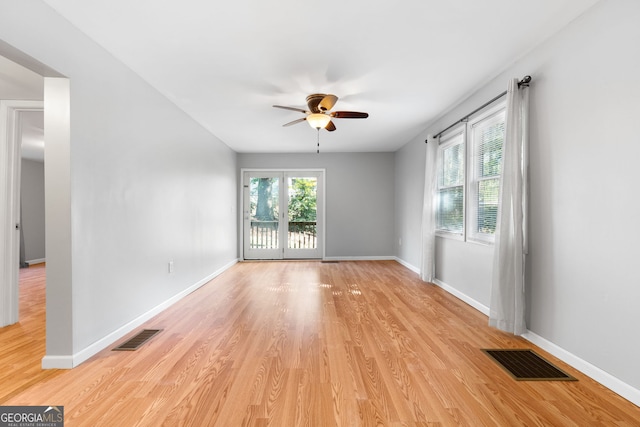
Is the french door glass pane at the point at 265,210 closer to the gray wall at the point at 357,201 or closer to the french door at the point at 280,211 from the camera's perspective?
the french door at the point at 280,211

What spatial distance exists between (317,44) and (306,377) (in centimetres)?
252

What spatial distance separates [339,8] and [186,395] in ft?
8.74

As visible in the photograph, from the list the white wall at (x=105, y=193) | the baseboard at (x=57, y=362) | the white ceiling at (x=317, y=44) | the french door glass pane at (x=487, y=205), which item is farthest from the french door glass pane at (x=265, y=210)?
the baseboard at (x=57, y=362)

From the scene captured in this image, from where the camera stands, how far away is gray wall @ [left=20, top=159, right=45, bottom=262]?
22.4 feet

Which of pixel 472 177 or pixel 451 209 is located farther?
pixel 451 209

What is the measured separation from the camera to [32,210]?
7.11 m

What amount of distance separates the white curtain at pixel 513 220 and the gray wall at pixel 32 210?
29.8 feet

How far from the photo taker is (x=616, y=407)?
1.70m

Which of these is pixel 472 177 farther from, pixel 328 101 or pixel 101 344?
pixel 101 344

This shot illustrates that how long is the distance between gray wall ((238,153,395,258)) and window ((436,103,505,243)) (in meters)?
2.43

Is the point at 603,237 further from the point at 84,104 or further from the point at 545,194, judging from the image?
the point at 84,104

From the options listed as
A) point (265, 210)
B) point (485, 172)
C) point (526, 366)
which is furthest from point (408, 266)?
point (526, 366)

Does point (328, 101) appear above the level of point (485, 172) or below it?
above

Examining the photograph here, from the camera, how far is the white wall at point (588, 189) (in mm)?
1799
